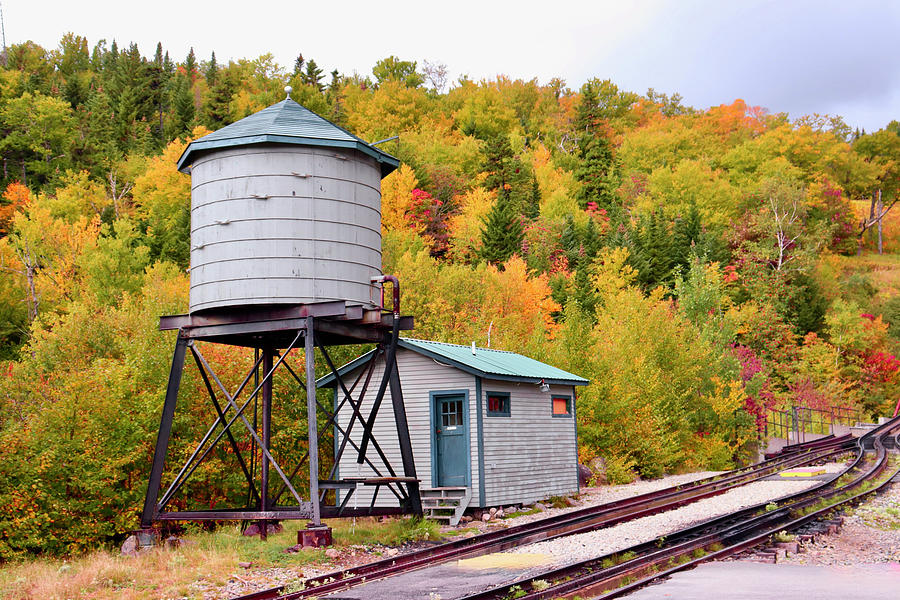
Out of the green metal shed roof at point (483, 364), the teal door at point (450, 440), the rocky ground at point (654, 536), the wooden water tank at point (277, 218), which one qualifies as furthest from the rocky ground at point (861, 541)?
the wooden water tank at point (277, 218)

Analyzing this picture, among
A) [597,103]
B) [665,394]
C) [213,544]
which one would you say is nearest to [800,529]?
[213,544]

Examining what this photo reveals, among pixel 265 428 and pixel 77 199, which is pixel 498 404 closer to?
pixel 265 428

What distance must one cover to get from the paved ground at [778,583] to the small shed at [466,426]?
7.73m

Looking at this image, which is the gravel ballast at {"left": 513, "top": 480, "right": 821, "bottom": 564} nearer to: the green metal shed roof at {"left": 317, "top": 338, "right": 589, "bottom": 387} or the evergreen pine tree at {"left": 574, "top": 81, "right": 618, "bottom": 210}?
the green metal shed roof at {"left": 317, "top": 338, "right": 589, "bottom": 387}

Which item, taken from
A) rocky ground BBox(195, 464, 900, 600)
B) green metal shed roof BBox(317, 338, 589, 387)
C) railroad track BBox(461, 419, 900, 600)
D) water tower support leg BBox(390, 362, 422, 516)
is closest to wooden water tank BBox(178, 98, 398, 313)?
water tower support leg BBox(390, 362, 422, 516)

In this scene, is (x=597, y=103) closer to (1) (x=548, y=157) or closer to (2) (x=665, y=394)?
(1) (x=548, y=157)

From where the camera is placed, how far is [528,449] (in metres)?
20.4

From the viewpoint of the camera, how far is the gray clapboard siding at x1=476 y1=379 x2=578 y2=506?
18.9 m

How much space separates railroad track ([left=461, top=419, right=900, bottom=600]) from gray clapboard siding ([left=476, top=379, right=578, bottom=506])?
529cm

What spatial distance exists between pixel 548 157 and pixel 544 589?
7042 centimetres

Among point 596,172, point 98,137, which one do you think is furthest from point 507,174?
point 98,137

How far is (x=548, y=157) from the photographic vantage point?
77.6 meters

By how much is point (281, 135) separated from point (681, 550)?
31.7 feet

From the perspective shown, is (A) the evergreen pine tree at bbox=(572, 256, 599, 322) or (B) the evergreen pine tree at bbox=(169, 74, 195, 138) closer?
(A) the evergreen pine tree at bbox=(572, 256, 599, 322)
